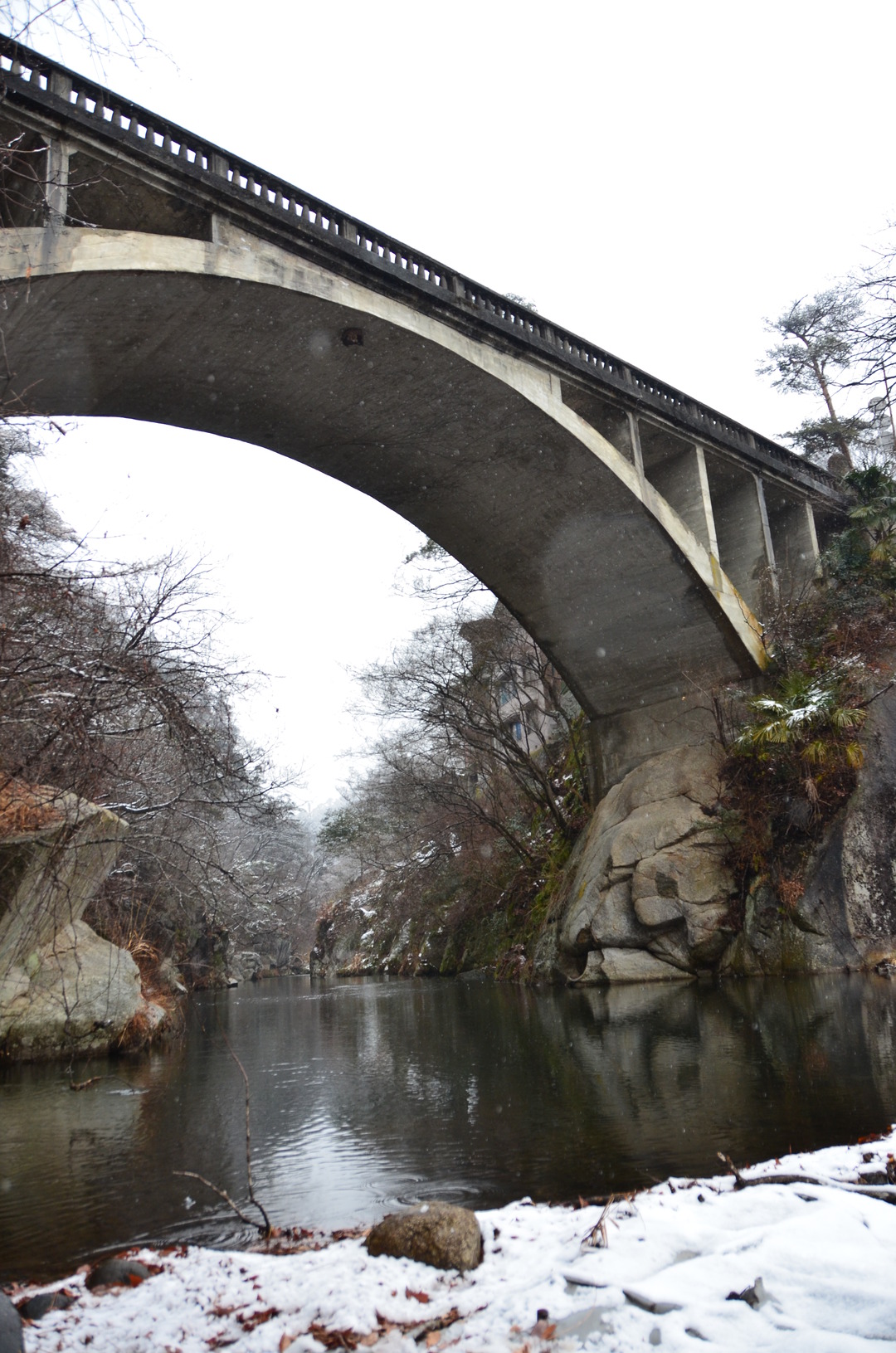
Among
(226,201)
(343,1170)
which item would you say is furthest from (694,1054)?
(226,201)

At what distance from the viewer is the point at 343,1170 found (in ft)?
12.2

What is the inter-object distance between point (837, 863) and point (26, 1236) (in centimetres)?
986

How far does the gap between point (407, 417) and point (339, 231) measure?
7.98ft

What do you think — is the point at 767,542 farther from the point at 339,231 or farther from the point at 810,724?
the point at 339,231

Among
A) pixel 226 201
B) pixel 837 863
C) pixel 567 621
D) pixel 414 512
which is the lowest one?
pixel 837 863

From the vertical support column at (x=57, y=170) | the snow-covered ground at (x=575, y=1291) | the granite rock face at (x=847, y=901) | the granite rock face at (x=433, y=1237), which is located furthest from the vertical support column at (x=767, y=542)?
the granite rock face at (x=433, y=1237)

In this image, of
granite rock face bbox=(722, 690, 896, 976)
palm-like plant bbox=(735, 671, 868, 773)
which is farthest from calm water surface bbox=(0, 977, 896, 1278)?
palm-like plant bbox=(735, 671, 868, 773)

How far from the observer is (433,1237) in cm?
247

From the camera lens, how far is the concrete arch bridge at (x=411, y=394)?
809 centimetres

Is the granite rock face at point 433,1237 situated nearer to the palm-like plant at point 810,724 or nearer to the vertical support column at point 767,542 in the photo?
the palm-like plant at point 810,724

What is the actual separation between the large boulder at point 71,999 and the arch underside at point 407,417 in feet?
15.2

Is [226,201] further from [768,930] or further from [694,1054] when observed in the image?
[768,930]

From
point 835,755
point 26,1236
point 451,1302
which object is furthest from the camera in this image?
point 835,755

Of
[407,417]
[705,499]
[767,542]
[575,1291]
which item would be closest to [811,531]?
[767,542]
